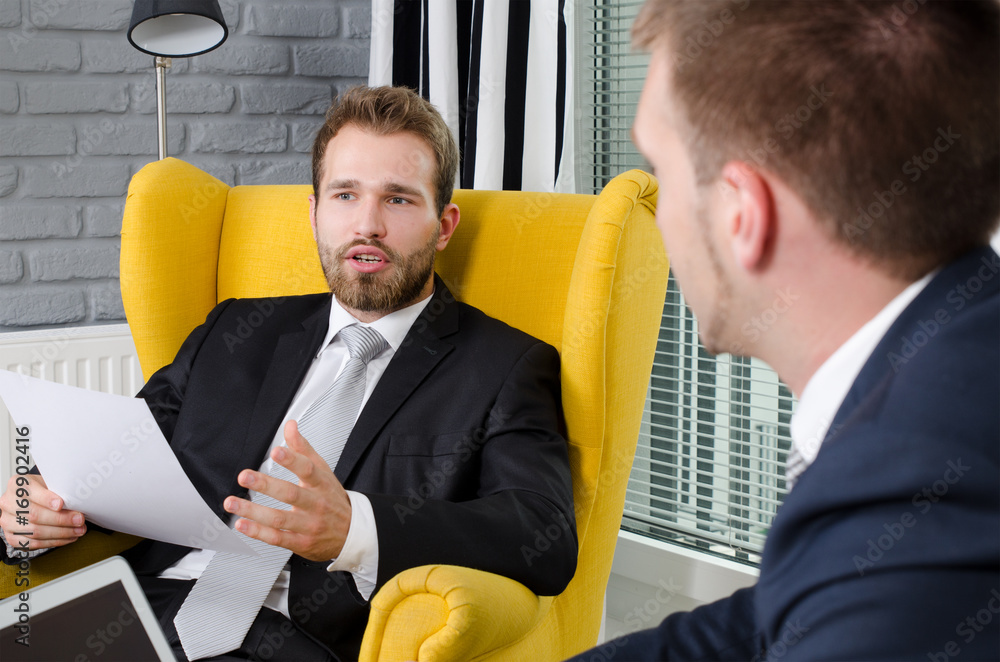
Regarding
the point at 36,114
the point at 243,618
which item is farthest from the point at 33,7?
the point at 243,618

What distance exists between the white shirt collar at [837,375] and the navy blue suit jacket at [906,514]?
0.09ft

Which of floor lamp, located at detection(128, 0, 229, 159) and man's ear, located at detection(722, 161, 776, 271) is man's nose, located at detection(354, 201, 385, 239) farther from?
man's ear, located at detection(722, 161, 776, 271)

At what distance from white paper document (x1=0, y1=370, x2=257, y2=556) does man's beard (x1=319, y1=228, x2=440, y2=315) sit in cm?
48

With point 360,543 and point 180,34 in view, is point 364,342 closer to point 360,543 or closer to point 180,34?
point 360,543

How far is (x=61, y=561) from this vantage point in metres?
1.36

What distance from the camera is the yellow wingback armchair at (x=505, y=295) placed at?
3.30 ft

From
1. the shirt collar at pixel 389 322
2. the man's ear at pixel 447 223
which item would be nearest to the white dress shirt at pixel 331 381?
the shirt collar at pixel 389 322

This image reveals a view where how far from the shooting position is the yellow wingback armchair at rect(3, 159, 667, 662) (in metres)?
1.00

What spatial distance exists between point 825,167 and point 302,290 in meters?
1.32

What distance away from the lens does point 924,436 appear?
0.48m

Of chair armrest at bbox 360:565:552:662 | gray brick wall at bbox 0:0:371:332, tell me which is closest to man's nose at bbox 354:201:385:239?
chair armrest at bbox 360:565:552:662

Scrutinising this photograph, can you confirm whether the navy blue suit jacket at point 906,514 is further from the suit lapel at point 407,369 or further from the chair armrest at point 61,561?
the chair armrest at point 61,561

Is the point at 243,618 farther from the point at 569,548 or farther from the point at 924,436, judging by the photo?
the point at 924,436

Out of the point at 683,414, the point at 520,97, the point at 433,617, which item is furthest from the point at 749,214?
the point at 683,414
